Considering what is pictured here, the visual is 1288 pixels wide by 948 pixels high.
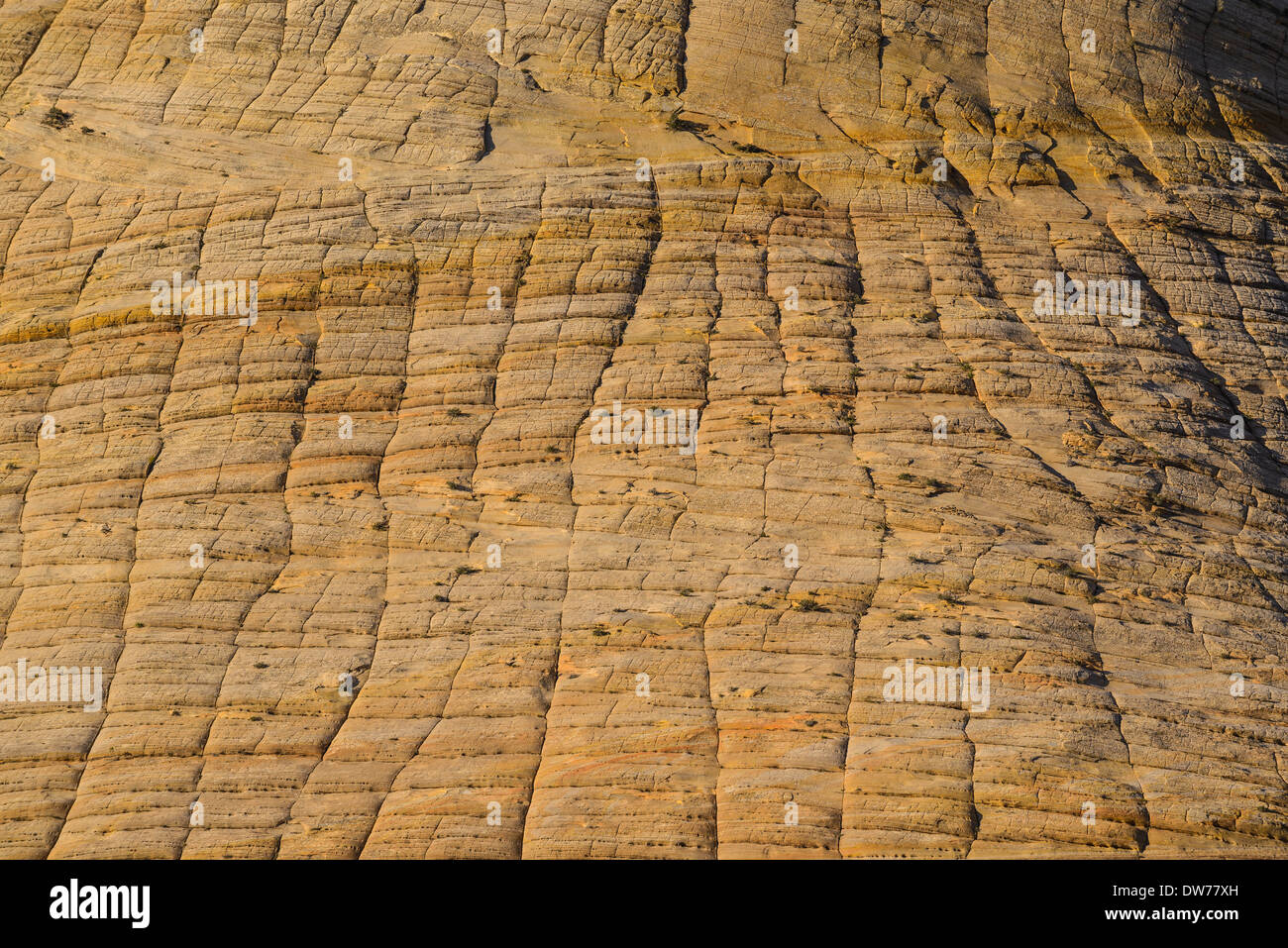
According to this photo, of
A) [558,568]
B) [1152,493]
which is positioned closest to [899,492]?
[1152,493]

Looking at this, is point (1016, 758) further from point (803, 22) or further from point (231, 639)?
point (803, 22)

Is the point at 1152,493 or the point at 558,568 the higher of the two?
the point at 1152,493

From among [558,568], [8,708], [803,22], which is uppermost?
[803,22]

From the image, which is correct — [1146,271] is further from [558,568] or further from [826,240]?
[558,568]

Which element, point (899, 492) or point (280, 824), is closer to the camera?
point (280, 824)

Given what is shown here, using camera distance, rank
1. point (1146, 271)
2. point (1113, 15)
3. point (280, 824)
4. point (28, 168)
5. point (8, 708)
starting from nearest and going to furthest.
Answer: point (280, 824) < point (8, 708) < point (1146, 271) < point (28, 168) < point (1113, 15)

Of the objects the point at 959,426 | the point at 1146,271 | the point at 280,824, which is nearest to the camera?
the point at 280,824
